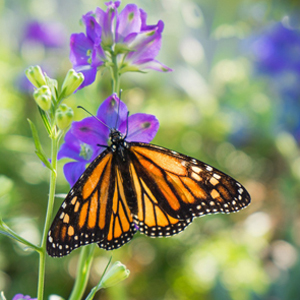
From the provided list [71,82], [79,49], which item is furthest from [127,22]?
[71,82]

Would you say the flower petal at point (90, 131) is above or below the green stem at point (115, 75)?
below

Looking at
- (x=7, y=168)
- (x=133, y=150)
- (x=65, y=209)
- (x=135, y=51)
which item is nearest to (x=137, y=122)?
(x=133, y=150)

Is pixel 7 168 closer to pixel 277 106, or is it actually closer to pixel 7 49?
pixel 7 49

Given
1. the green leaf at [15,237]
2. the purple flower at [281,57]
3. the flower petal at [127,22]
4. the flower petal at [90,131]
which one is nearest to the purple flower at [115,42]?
the flower petal at [127,22]

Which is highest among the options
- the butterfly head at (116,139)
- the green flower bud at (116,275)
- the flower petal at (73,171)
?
the butterfly head at (116,139)

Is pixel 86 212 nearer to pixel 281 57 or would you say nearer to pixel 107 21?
pixel 107 21

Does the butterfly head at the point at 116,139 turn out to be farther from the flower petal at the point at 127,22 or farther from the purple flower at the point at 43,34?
the purple flower at the point at 43,34

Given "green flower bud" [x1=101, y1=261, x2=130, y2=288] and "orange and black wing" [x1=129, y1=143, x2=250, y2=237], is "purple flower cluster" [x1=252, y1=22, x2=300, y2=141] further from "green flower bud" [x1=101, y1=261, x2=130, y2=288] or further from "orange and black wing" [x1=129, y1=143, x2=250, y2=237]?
"green flower bud" [x1=101, y1=261, x2=130, y2=288]
